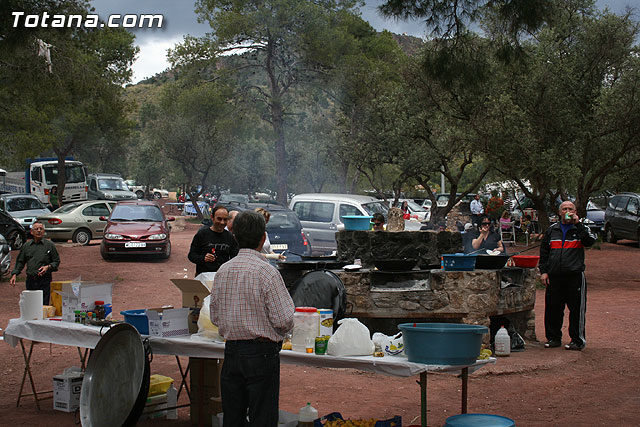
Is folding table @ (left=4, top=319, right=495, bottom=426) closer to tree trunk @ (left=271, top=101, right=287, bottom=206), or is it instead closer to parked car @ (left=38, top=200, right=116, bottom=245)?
parked car @ (left=38, top=200, right=116, bottom=245)

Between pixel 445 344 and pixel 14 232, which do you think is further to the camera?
pixel 14 232

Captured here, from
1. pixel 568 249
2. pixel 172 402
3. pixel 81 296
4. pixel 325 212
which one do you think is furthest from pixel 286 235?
pixel 81 296

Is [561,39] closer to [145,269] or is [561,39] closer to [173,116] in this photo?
[145,269]

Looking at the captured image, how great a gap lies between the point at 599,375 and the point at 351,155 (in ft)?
69.4

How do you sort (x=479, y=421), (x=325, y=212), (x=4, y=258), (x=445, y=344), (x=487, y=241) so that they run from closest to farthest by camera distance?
(x=479, y=421), (x=445, y=344), (x=487, y=241), (x=4, y=258), (x=325, y=212)

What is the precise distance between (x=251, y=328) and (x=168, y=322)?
1.54m

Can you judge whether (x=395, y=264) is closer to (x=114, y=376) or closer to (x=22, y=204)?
Result: (x=114, y=376)

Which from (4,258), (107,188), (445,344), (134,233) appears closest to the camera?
(445,344)

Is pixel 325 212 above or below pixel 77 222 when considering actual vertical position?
above

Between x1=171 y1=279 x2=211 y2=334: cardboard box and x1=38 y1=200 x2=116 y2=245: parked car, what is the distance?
18662 mm

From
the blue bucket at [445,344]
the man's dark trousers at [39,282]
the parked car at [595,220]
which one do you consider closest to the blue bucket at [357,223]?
the man's dark trousers at [39,282]

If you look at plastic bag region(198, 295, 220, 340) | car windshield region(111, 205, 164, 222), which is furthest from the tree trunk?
plastic bag region(198, 295, 220, 340)

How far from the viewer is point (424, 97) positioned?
21.2 m

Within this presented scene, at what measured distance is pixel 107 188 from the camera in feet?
131
